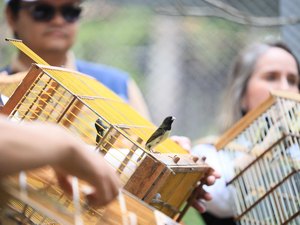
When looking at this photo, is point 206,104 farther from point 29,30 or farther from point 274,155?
point 274,155

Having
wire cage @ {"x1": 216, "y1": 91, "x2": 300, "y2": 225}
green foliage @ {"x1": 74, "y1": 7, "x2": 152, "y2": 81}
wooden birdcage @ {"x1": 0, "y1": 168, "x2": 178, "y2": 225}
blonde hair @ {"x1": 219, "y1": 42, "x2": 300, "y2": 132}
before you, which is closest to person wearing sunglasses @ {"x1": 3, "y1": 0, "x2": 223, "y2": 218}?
blonde hair @ {"x1": 219, "y1": 42, "x2": 300, "y2": 132}

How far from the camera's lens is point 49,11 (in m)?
3.65

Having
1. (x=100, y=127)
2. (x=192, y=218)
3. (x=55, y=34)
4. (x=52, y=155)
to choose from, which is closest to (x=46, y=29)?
(x=55, y=34)

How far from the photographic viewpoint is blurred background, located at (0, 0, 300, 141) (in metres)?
6.01

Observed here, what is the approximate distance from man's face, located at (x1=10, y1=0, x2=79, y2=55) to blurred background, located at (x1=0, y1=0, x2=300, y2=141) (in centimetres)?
227

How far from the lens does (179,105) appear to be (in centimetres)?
611

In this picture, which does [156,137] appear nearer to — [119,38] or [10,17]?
[10,17]

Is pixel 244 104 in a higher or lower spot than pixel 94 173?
higher

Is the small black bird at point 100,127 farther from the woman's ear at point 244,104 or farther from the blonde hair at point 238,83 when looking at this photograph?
the woman's ear at point 244,104

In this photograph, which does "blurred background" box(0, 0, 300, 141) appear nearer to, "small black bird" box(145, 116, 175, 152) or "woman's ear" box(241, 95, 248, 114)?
"woman's ear" box(241, 95, 248, 114)

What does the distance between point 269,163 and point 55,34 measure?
1.16 meters

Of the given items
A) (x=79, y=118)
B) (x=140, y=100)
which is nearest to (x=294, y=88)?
(x=140, y=100)

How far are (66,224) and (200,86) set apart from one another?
15.3 ft

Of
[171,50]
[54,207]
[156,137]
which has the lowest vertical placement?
[54,207]
